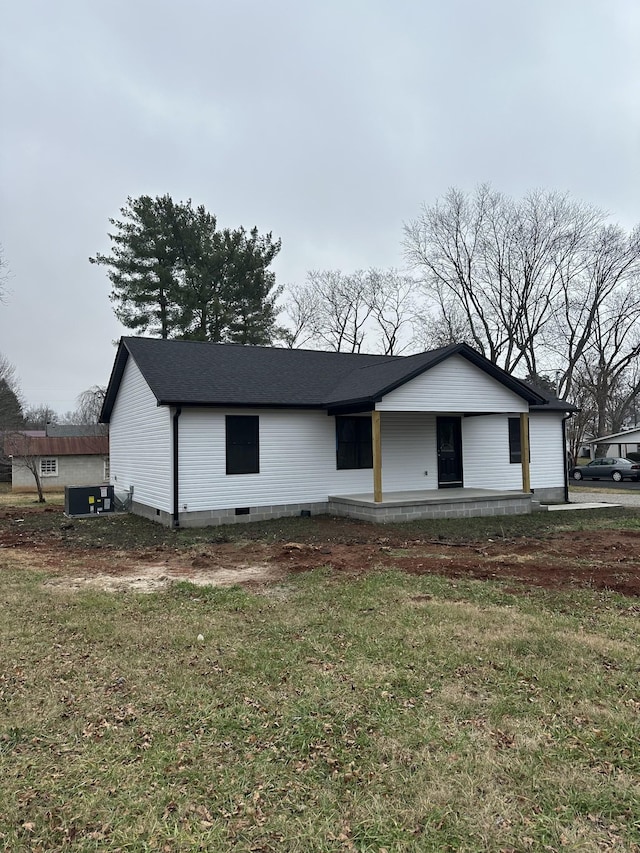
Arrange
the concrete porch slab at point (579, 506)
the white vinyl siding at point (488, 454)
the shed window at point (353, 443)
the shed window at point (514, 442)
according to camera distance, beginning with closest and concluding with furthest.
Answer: the shed window at point (353, 443) < the concrete porch slab at point (579, 506) < the white vinyl siding at point (488, 454) < the shed window at point (514, 442)

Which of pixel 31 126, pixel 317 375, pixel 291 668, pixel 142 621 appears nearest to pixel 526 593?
pixel 291 668

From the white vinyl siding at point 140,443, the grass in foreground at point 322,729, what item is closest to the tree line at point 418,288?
the white vinyl siding at point 140,443

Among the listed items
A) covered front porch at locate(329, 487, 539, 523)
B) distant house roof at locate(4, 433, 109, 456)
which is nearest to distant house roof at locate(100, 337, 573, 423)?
covered front porch at locate(329, 487, 539, 523)

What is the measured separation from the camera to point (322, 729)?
3.17m

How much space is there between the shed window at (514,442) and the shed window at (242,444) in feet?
26.7

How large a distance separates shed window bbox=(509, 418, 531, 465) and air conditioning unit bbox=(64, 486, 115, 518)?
1193 centimetres

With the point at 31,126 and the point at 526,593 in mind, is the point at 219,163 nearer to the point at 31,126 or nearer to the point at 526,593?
the point at 31,126

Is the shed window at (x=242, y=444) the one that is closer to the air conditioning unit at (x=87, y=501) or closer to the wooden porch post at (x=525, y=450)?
the air conditioning unit at (x=87, y=501)

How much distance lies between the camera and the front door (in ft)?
50.2

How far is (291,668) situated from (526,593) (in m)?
3.30

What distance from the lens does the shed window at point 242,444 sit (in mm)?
12547

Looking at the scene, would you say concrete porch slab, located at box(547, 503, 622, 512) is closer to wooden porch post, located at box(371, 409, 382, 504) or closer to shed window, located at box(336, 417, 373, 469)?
shed window, located at box(336, 417, 373, 469)

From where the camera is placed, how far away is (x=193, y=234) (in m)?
27.4

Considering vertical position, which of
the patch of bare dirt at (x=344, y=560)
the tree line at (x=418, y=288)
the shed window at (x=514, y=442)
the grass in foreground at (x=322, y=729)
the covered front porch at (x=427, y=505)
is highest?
the tree line at (x=418, y=288)
